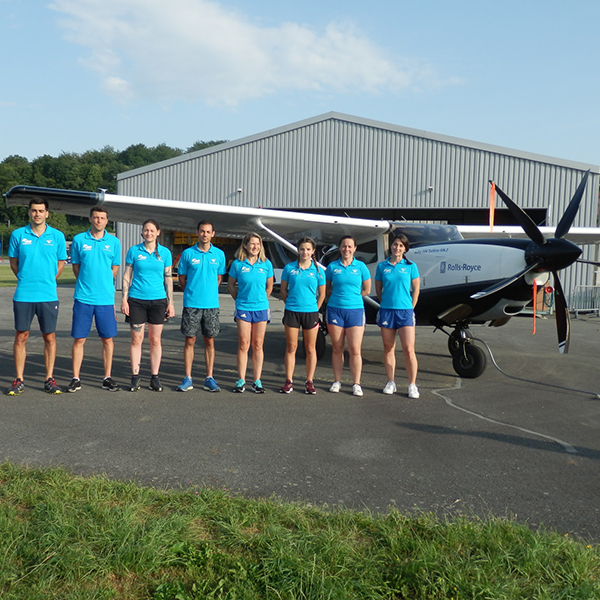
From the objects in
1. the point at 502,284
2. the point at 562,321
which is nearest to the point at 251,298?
the point at 502,284

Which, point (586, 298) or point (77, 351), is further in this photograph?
point (586, 298)

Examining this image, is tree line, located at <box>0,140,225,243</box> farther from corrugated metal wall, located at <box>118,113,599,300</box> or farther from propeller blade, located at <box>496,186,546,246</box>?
propeller blade, located at <box>496,186,546,246</box>

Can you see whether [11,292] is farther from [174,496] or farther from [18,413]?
[174,496]

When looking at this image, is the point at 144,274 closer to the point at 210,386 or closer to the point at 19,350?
the point at 210,386

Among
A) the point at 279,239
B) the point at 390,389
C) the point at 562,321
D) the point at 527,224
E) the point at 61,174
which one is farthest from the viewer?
the point at 61,174

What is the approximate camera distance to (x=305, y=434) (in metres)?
4.30

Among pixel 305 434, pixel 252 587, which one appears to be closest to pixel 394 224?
pixel 305 434

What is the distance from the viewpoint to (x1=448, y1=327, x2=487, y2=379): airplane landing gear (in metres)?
6.72

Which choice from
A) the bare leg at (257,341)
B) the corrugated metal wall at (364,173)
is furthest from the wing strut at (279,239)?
the corrugated metal wall at (364,173)

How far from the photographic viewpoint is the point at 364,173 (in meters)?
18.9

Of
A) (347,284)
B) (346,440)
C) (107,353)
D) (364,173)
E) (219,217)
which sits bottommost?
(346,440)

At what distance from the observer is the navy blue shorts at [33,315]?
5309 millimetres

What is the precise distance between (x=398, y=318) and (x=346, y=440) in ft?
6.33

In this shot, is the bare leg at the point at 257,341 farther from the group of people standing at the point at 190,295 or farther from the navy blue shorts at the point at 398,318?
the navy blue shorts at the point at 398,318
